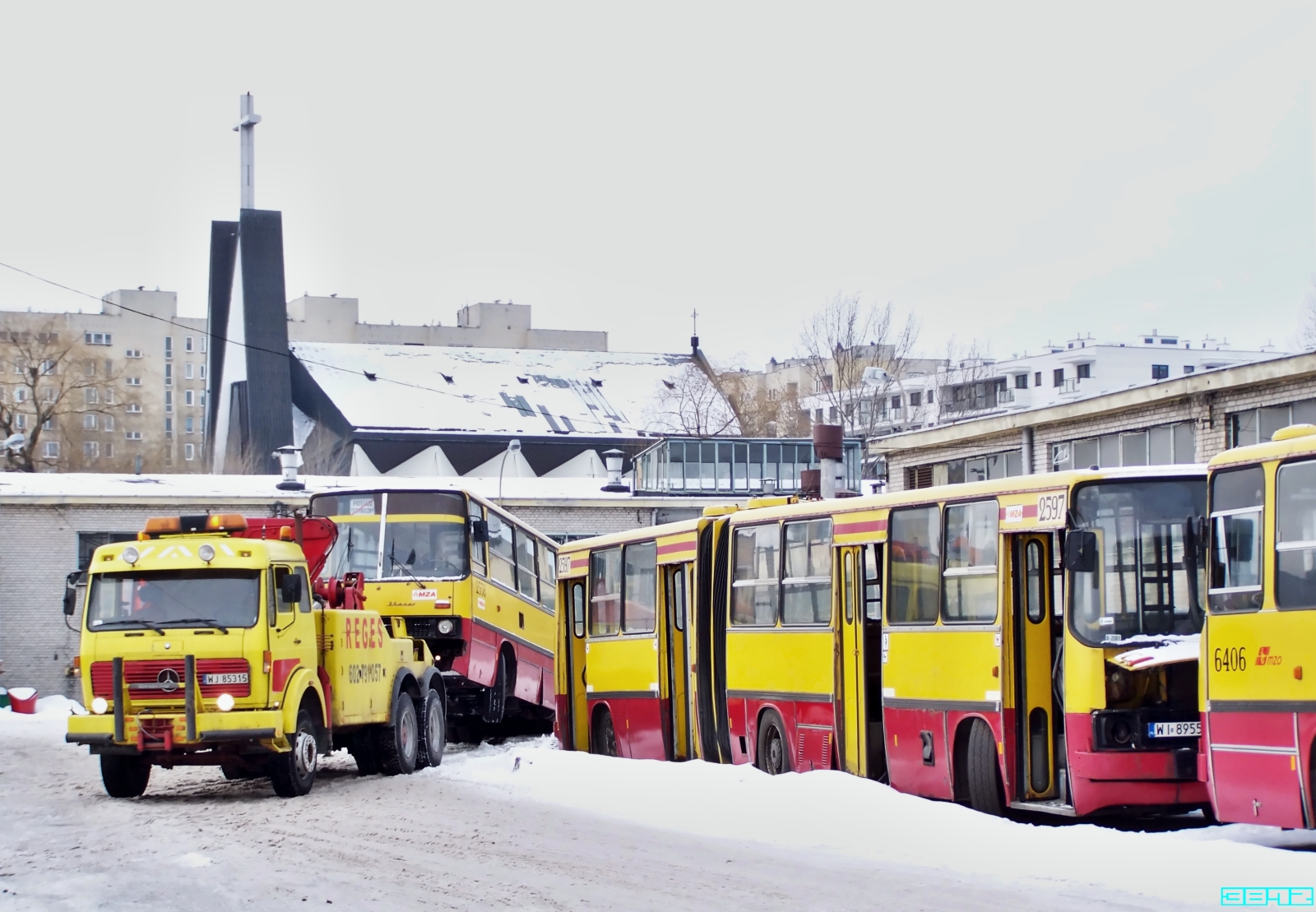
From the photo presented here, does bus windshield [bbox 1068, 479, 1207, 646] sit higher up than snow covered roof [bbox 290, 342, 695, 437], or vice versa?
snow covered roof [bbox 290, 342, 695, 437]

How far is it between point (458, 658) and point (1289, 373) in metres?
13.0

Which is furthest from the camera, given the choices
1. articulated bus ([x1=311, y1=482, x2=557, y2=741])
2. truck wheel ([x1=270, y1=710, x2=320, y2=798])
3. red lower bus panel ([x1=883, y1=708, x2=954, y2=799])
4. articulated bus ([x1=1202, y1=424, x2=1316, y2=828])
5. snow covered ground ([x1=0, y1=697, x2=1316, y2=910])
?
articulated bus ([x1=311, y1=482, x2=557, y2=741])

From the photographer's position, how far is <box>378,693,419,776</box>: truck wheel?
20359mm

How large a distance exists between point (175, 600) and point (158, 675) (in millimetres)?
765

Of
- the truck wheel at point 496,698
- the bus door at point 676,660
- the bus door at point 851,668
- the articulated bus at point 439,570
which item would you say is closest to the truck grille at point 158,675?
the bus door at point 851,668

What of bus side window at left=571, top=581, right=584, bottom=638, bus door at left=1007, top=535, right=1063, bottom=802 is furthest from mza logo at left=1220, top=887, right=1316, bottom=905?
bus side window at left=571, top=581, right=584, bottom=638

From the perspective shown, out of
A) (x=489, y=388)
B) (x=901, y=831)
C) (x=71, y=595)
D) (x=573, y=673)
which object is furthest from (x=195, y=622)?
(x=489, y=388)

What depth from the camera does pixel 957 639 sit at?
15.5 m

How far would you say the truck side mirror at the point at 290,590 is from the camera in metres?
18.0

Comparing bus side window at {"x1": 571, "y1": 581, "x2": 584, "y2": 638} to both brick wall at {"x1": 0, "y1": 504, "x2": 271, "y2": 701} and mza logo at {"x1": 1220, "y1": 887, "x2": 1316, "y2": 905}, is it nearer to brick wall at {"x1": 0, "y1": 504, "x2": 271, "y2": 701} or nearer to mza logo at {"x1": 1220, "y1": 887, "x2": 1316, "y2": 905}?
mza logo at {"x1": 1220, "y1": 887, "x2": 1316, "y2": 905}

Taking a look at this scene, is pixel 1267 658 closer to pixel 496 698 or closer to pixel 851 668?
pixel 851 668

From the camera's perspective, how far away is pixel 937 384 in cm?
9519

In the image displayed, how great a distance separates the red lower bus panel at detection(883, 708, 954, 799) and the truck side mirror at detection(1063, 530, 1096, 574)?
2.54 metres

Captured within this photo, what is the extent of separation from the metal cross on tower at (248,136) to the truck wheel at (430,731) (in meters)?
60.7
